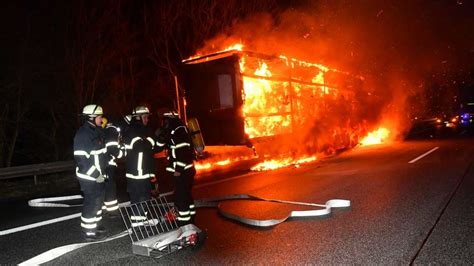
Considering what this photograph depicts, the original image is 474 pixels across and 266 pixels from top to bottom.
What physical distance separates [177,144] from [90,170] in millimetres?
1138

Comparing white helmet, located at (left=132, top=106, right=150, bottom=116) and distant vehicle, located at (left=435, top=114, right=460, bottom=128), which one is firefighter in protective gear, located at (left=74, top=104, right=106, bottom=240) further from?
distant vehicle, located at (left=435, top=114, right=460, bottom=128)

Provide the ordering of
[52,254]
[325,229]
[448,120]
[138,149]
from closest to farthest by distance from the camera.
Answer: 1. [52,254]
2. [325,229]
3. [138,149]
4. [448,120]

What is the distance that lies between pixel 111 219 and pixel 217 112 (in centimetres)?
536

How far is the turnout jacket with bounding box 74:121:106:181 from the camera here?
527cm

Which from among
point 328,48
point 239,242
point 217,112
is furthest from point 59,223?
point 328,48

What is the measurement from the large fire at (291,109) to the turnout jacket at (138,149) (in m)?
4.99

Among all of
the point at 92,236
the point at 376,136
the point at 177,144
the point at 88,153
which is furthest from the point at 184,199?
the point at 376,136

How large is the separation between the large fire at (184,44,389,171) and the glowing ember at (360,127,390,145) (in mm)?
3461

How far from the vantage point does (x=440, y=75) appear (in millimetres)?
25797

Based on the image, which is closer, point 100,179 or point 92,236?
point 92,236

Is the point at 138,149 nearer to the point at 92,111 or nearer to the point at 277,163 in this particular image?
the point at 92,111

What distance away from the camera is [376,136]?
70.5 ft

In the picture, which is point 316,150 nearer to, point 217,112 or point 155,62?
point 217,112

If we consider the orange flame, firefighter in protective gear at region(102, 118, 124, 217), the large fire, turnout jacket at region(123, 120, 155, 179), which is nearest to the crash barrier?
turnout jacket at region(123, 120, 155, 179)
